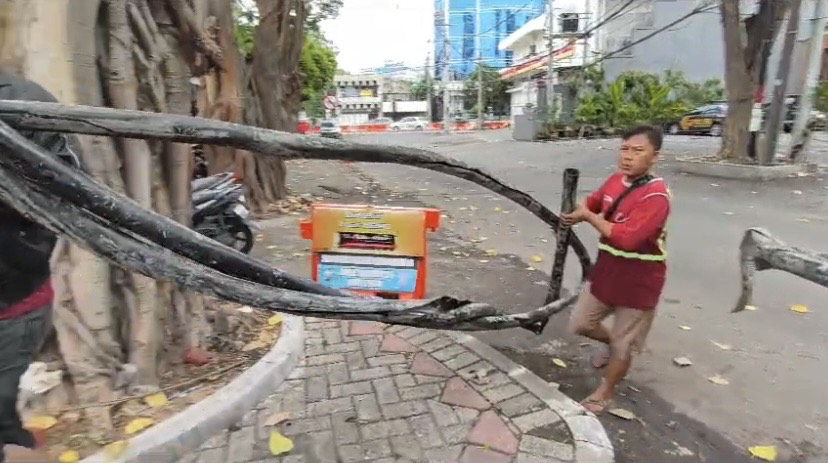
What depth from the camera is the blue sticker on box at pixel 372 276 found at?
4.71m

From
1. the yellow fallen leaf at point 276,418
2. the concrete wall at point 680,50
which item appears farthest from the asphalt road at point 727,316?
the concrete wall at point 680,50

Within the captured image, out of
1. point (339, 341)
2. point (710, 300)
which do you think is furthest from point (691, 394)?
point (339, 341)

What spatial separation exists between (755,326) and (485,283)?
2.24 meters

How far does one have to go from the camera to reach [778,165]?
1298 centimetres

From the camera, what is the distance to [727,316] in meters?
5.04

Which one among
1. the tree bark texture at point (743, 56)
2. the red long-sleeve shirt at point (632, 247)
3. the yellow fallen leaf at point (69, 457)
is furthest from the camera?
the tree bark texture at point (743, 56)

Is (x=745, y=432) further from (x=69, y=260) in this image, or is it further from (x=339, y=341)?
(x=69, y=260)

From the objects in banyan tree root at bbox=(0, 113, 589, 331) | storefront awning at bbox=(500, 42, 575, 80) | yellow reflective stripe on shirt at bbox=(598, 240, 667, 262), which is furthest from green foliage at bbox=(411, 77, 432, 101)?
banyan tree root at bbox=(0, 113, 589, 331)

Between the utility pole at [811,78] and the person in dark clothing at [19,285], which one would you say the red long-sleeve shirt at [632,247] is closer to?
the person in dark clothing at [19,285]

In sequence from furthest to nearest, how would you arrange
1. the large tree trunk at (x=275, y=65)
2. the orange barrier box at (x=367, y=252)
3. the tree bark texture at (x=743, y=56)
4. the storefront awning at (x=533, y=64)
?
the storefront awning at (x=533, y=64), the tree bark texture at (x=743, y=56), the large tree trunk at (x=275, y=65), the orange barrier box at (x=367, y=252)

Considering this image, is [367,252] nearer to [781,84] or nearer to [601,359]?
[601,359]

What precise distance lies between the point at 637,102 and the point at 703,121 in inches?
112

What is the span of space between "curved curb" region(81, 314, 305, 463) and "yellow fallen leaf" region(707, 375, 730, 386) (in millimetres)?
2590

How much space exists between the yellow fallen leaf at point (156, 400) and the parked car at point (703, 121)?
27543 millimetres
